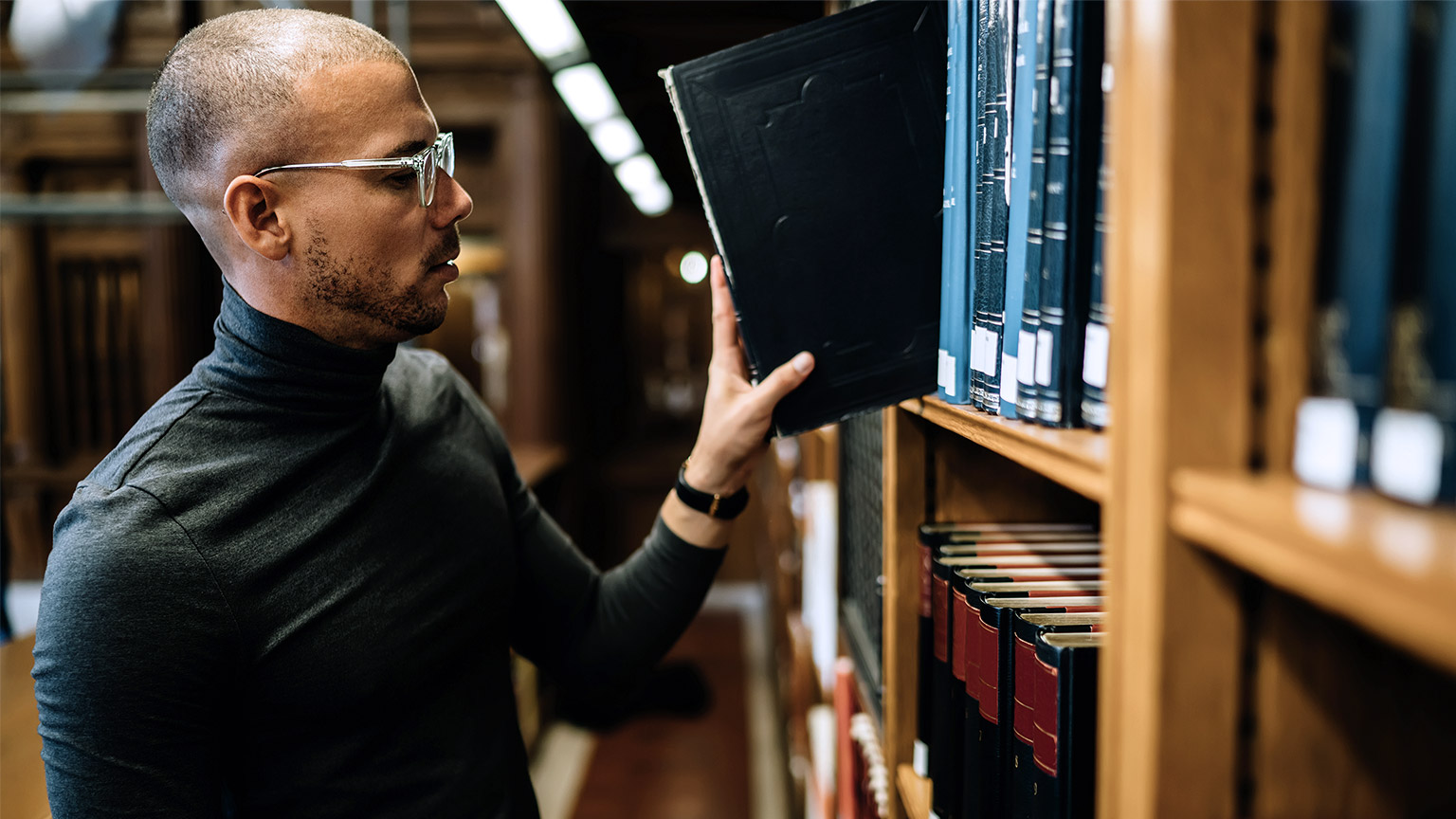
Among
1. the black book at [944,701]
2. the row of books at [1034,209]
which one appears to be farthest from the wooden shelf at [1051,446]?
the black book at [944,701]

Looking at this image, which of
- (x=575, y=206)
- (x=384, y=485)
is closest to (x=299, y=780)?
(x=384, y=485)

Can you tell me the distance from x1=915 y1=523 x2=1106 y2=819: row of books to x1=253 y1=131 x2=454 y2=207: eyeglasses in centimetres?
68

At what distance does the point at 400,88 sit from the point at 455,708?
2.38ft

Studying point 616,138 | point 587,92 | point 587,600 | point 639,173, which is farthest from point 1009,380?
point 639,173

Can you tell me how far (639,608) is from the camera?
49.6 inches

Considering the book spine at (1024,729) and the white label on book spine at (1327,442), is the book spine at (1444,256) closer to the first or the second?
the white label on book spine at (1327,442)

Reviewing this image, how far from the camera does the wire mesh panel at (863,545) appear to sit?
1332 mm

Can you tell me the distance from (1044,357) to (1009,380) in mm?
66

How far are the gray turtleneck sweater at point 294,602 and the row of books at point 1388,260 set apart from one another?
90 cm

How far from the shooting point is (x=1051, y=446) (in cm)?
57

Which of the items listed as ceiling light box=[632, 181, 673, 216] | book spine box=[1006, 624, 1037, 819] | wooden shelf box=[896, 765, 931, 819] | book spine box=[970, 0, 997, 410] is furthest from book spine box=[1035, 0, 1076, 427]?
ceiling light box=[632, 181, 673, 216]

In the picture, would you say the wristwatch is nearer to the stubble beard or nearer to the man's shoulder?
the stubble beard

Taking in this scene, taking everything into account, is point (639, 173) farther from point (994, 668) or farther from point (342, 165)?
point (994, 668)

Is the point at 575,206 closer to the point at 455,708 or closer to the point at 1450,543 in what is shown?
the point at 455,708
